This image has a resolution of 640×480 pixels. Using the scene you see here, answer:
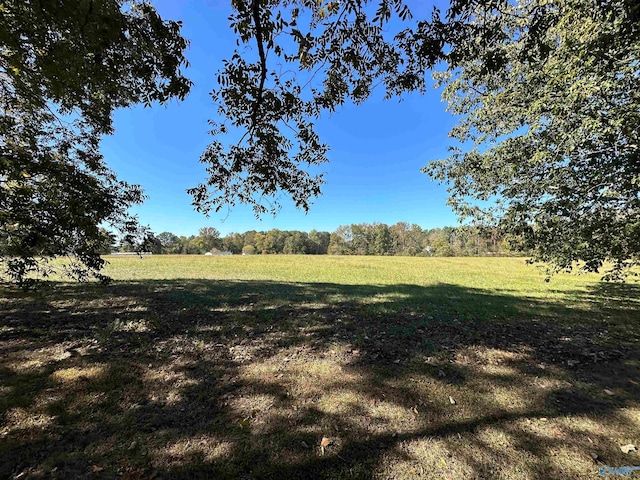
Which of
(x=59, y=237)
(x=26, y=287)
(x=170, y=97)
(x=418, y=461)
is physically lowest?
(x=418, y=461)

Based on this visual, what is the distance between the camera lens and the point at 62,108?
227 inches

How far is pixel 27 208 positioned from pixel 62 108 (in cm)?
235

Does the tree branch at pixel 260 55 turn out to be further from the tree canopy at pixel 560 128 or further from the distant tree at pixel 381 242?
the distant tree at pixel 381 242

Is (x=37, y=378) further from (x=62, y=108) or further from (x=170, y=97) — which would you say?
(x=62, y=108)

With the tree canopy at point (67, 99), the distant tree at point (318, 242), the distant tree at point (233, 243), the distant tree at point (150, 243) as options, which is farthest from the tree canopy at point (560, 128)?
the distant tree at point (233, 243)

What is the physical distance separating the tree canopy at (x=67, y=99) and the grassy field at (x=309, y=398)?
2.09m

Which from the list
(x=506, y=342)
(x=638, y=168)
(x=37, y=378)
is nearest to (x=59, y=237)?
(x=37, y=378)

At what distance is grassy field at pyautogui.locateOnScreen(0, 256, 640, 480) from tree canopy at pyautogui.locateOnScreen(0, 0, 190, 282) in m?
2.09

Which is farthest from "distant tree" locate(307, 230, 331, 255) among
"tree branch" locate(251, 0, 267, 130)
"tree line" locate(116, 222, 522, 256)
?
"tree branch" locate(251, 0, 267, 130)

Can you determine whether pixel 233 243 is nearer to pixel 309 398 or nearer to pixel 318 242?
pixel 318 242

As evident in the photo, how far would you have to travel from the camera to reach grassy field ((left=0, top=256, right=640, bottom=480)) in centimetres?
245

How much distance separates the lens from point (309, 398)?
136 inches

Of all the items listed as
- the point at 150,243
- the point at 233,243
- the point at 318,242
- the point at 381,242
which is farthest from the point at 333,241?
the point at 150,243

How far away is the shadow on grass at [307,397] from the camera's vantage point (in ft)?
8.06
